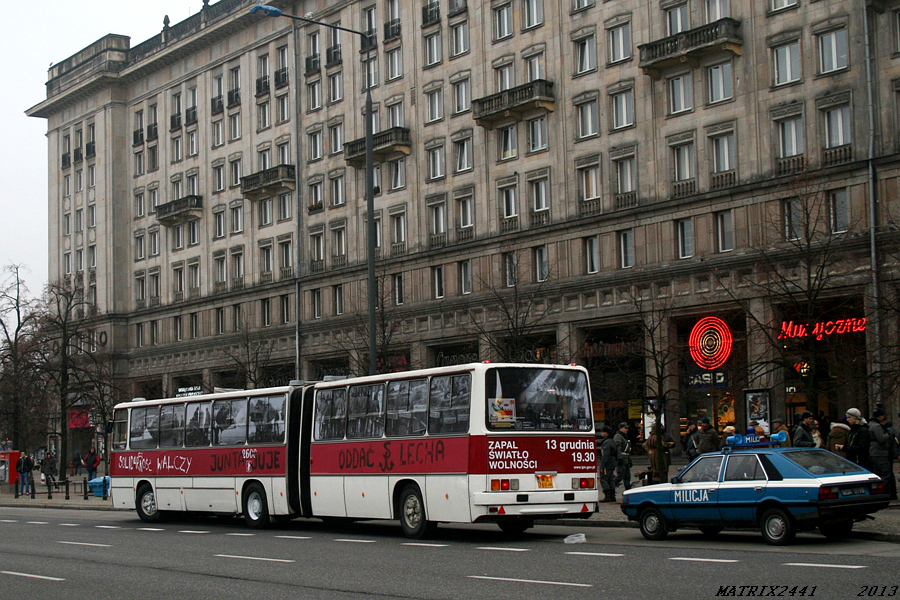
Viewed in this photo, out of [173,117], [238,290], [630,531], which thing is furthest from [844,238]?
[173,117]

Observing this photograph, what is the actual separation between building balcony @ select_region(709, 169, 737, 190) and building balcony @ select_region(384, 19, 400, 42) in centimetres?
2026

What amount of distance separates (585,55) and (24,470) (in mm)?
29296

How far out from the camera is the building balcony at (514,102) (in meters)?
47.9

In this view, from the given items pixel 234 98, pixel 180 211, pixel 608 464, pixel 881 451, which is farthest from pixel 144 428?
pixel 180 211

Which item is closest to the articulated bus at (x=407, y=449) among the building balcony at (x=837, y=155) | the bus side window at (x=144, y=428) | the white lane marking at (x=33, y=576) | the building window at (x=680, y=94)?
the bus side window at (x=144, y=428)

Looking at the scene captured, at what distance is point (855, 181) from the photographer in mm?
37812

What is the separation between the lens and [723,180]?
4194 cm

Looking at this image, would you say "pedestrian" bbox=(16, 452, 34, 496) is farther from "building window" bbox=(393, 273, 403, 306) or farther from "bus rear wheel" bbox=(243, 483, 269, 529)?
"bus rear wheel" bbox=(243, 483, 269, 529)

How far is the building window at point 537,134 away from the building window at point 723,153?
841 cm

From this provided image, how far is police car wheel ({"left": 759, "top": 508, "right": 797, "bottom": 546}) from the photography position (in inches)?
632

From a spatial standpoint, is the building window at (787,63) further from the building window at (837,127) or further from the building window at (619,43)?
the building window at (619,43)

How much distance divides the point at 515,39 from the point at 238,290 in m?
24.3

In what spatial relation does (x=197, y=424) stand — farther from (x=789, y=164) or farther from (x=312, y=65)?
(x=312, y=65)

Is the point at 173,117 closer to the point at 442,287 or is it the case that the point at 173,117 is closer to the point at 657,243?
the point at 442,287
